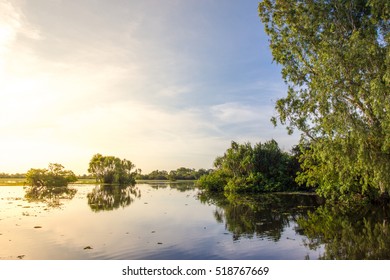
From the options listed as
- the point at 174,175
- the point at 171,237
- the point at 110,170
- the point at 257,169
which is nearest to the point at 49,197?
the point at 171,237

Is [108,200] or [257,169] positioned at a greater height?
[257,169]

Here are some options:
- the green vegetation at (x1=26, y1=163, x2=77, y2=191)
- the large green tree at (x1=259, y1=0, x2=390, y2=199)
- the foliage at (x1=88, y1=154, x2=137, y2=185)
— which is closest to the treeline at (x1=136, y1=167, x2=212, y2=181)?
the foliage at (x1=88, y1=154, x2=137, y2=185)

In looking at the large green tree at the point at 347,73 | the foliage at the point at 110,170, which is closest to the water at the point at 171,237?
the large green tree at the point at 347,73

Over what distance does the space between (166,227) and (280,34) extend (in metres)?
16.9

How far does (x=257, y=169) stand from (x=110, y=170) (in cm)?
5584

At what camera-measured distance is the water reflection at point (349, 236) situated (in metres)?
10.8

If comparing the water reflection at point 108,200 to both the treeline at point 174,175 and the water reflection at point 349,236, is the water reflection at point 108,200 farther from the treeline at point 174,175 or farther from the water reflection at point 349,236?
the treeline at point 174,175

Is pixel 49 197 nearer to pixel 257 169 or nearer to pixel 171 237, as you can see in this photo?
pixel 171 237

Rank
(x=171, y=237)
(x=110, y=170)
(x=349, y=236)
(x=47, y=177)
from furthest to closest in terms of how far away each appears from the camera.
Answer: (x=110, y=170) → (x=47, y=177) → (x=171, y=237) → (x=349, y=236)

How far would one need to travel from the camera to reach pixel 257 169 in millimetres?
56562

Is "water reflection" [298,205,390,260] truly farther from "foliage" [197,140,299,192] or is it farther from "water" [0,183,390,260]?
"foliage" [197,140,299,192]

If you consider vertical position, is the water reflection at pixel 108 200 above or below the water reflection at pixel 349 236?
below

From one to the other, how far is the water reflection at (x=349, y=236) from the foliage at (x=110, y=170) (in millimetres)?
81106

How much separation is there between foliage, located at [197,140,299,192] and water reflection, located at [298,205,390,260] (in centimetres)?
3285
